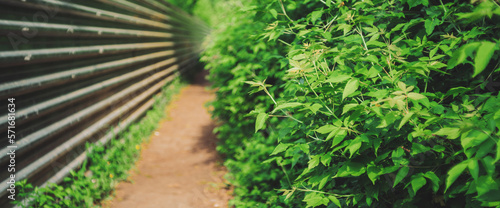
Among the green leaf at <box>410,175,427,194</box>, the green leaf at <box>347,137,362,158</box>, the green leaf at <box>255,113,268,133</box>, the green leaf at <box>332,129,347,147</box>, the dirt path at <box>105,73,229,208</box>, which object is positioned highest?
the green leaf at <box>255,113,268,133</box>

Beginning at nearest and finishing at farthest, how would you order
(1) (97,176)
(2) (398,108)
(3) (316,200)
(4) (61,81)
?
(2) (398,108), (3) (316,200), (4) (61,81), (1) (97,176)

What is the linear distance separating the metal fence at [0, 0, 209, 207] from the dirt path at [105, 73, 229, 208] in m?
0.64

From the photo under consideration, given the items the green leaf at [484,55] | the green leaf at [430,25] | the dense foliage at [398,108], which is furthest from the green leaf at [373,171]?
the green leaf at [430,25]

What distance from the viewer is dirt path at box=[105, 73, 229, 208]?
3600mm

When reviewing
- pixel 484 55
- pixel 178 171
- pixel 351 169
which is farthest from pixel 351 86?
pixel 178 171

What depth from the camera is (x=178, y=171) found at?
14.6ft

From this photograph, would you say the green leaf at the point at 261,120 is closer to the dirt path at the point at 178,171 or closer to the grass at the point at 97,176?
the grass at the point at 97,176

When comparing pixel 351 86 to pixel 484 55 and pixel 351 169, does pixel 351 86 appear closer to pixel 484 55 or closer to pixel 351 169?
pixel 351 169

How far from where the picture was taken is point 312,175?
185 centimetres

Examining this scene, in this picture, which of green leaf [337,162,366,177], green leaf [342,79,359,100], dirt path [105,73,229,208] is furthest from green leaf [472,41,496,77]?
dirt path [105,73,229,208]

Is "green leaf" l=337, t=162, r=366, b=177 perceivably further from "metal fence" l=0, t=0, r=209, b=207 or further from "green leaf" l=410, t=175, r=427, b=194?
"metal fence" l=0, t=0, r=209, b=207

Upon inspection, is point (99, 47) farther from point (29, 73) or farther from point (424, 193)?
point (424, 193)

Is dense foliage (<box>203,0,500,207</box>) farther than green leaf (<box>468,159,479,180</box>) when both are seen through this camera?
Yes

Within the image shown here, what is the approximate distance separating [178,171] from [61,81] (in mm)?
1995
